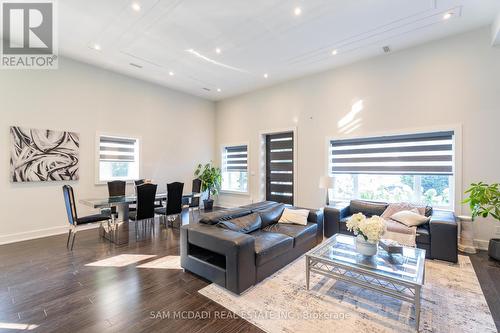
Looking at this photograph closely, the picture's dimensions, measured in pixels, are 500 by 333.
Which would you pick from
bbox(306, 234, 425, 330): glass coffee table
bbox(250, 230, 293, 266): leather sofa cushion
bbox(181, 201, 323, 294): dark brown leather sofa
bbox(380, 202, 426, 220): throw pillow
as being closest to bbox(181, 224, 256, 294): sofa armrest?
bbox(181, 201, 323, 294): dark brown leather sofa

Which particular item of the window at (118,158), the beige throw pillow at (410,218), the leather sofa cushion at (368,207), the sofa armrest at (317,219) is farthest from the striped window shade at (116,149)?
the beige throw pillow at (410,218)

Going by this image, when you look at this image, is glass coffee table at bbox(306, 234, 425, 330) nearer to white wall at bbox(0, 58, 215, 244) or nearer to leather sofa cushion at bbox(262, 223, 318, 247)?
leather sofa cushion at bbox(262, 223, 318, 247)

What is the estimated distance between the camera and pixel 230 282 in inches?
96.9

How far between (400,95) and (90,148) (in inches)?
272

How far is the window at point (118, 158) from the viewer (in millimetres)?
5535

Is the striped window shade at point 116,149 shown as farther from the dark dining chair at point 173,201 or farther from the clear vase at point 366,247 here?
the clear vase at point 366,247

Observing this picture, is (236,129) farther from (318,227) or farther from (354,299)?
(354,299)

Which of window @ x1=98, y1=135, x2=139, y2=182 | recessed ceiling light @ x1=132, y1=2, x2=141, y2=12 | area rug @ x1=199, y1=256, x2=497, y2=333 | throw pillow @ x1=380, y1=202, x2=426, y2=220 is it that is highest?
recessed ceiling light @ x1=132, y1=2, x2=141, y2=12

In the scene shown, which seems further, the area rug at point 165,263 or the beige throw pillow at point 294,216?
the beige throw pillow at point 294,216

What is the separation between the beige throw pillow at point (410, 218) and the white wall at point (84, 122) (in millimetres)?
5717

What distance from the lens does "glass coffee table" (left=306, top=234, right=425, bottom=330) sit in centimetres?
205

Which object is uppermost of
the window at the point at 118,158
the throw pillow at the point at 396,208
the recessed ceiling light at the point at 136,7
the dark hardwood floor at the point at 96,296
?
the recessed ceiling light at the point at 136,7

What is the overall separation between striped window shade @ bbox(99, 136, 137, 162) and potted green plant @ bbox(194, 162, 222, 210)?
2074 millimetres

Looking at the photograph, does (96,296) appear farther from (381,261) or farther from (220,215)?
(381,261)
